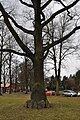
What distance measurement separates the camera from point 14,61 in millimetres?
60750

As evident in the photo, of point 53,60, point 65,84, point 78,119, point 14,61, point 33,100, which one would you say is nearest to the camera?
point 78,119

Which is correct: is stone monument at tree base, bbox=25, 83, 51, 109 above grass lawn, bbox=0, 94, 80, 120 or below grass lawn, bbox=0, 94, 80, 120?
above

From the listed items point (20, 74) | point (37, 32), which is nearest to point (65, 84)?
point (20, 74)

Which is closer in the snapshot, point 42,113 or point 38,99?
point 42,113

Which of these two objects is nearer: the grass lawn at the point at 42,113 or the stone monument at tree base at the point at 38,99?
the grass lawn at the point at 42,113

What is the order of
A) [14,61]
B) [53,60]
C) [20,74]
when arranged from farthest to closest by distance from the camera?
[20,74] < [14,61] < [53,60]

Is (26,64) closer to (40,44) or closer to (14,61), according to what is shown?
(14,61)

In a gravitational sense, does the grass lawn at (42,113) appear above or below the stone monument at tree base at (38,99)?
below

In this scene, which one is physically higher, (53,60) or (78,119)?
(53,60)

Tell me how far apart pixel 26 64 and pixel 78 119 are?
52004mm

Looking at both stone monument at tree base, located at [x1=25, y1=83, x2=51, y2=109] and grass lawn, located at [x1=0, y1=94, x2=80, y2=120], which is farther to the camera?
stone monument at tree base, located at [x1=25, y1=83, x2=51, y2=109]

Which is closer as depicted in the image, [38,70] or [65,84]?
[38,70]

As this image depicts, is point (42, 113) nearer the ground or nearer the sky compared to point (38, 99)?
nearer the ground

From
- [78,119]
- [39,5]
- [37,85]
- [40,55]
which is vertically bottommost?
[78,119]
